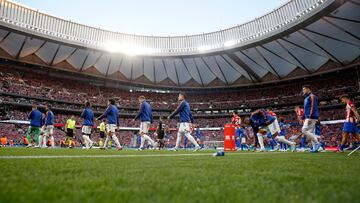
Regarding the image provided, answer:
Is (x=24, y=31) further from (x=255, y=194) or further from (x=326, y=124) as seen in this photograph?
(x=326, y=124)

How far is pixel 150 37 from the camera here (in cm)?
4050

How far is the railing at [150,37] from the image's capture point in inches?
1216

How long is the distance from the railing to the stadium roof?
11 centimetres

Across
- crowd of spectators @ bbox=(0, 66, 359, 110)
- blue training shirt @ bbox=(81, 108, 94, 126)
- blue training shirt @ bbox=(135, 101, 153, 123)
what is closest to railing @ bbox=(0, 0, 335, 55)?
crowd of spectators @ bbox=(0, 66, 359, 110)

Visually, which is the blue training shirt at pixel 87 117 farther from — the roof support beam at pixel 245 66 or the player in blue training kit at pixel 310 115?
the roof support beam at pixel 245 66

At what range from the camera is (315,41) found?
30.0 m

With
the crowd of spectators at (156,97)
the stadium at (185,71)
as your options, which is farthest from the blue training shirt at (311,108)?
the crowd of spectators at (156,97)

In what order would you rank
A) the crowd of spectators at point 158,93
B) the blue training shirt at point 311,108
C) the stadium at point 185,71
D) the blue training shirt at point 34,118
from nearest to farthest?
the blue training shirt at point 311,108 < the blue training shirt at point 34,118 < the stadium at point 185,71 < the crowd of spectators at point 158,93

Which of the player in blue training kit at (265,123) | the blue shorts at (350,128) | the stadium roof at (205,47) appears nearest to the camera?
the blue shorts at (350,128)

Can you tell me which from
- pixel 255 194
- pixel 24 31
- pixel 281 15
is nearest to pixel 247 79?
pixel 281 15

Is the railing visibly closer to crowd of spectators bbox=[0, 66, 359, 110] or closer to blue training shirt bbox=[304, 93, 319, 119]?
crowd of spectators bbox=[0, 66, 359, 110]

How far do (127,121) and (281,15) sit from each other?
26081 mm

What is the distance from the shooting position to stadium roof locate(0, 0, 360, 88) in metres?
27.8

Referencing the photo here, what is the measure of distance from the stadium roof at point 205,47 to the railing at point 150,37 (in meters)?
0.11
